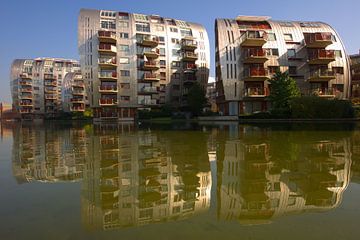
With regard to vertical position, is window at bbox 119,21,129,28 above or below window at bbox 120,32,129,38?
above

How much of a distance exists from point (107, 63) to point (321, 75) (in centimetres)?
4024

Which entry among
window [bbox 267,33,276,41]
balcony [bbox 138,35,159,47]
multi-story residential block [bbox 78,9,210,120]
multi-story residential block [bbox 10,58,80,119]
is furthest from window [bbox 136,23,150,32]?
multi-story residential block [bbox 10,58,80,119]

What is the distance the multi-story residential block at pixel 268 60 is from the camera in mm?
53125

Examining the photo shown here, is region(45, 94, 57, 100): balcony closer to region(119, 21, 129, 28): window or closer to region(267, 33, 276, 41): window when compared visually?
region(119, 21, 129, 28): window

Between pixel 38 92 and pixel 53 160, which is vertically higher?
pixel 38 92

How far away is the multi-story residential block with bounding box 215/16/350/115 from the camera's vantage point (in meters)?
53.1

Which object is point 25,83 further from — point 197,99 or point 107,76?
point 197,99

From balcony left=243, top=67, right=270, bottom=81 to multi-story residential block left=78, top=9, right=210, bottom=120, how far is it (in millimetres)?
19636

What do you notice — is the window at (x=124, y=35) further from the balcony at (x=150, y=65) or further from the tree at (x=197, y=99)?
the tree at (x=197, y=99)

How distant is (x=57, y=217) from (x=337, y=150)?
10.3m

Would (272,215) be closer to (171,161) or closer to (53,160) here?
(171,161)

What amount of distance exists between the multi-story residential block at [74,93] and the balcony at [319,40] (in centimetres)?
7585

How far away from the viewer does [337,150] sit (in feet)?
37.6

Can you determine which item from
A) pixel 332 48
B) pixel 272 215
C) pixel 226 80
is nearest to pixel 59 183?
pixel 272 215
